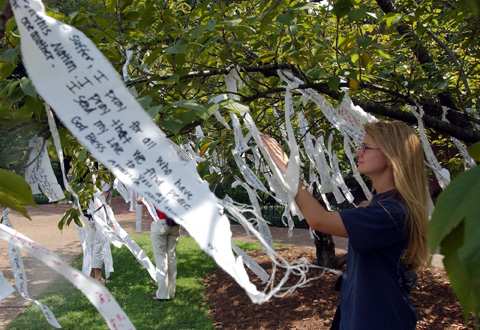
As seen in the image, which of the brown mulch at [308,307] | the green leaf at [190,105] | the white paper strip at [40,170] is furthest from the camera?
the brown mulch at [308,307]

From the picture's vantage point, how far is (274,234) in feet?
35.7

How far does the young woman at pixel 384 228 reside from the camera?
1.71 metres

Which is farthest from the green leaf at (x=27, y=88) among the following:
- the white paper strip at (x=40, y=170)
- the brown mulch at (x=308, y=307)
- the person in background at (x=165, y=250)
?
the person in background at (x=165, y=250)

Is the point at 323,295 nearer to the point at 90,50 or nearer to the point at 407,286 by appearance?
the point at 407,286

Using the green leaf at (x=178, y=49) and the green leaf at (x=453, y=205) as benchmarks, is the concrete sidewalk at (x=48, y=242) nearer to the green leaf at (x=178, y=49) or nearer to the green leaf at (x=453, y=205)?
the green leaf at (x=178, y=49)

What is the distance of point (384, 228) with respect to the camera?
5.64 ft

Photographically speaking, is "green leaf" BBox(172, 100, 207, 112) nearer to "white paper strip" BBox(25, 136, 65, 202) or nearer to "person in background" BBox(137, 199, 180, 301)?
"white paper strip" BBox(25, 136, 65, 202)

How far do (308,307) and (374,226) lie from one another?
153 inches

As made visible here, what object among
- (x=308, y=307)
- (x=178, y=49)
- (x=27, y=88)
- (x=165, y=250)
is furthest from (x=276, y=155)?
(x=165, y=250)

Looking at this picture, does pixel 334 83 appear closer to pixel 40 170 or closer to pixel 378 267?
pixel 378 267

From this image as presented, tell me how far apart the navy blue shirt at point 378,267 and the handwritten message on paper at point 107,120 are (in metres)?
0.82

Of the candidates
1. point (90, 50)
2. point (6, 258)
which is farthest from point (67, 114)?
point (6, 258)

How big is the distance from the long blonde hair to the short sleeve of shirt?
0.05 m

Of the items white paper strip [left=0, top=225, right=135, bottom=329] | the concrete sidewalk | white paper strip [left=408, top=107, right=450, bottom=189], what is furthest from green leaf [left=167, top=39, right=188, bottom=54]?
the concrete sidewalk
